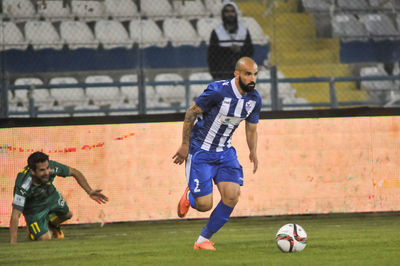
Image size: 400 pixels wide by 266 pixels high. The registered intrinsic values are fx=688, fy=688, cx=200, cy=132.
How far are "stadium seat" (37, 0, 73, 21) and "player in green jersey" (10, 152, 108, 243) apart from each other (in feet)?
14.0

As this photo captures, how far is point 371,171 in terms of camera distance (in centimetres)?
1015

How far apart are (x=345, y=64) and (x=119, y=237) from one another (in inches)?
237

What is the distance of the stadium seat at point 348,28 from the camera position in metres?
12.4

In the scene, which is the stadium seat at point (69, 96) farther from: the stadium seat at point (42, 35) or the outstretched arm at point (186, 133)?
the outstretched arm at point (186, 133)

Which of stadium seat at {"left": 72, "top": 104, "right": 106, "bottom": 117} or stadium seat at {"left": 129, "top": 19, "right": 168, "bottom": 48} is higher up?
stadium seat at {"left": 129, "top": 19, "right": 168, "bottom": 48}

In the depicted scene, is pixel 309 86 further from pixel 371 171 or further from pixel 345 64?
pixel 371 171

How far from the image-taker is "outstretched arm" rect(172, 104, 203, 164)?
21.4 feet

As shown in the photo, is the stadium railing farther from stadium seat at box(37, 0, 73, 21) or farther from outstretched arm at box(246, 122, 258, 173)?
outstretched arm at box(246, 122, 258, 173)

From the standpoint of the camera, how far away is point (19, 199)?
26.7 feet

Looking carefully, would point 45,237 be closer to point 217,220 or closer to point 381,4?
point 217,220

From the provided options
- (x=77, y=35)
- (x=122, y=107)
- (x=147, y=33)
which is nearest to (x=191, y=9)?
(x=147, y=33)

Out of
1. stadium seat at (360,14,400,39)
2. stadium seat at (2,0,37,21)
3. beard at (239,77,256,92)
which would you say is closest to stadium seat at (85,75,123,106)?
stadium seat at (2,0,37,21)

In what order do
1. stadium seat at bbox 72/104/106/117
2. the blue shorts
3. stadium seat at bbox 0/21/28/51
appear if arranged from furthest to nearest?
stadium seat at bbox 72/104/106/117 → stadium seat at bbox 0/21/28/51 → the blue shorts

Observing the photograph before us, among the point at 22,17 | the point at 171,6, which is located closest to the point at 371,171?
the point at 171,6
